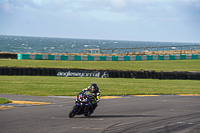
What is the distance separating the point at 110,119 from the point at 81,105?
1132 millimetres

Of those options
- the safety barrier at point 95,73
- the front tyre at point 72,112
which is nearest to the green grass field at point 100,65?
the safety barrier at point 95,73

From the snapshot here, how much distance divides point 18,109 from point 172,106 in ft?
23.1

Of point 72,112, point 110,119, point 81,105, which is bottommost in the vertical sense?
point 110,119

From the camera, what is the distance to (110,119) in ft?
33.0

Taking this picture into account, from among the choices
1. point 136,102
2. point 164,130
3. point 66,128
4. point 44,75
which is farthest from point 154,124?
point 44,75

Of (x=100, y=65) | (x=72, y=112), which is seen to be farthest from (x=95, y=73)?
(x=72, y=112)

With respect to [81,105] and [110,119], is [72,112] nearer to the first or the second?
[81,105]

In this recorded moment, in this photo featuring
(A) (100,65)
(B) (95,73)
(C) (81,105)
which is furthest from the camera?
(A) (100,65)

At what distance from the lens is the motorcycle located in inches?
394

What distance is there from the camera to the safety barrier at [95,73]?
27.0 meters

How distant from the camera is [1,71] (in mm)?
26922

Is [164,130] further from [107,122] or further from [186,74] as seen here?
[186,74]

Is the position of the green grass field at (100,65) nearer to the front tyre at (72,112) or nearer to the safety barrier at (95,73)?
the safety barrier at (95,73)

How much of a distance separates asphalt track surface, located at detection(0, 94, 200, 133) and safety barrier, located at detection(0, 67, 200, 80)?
539 inches
